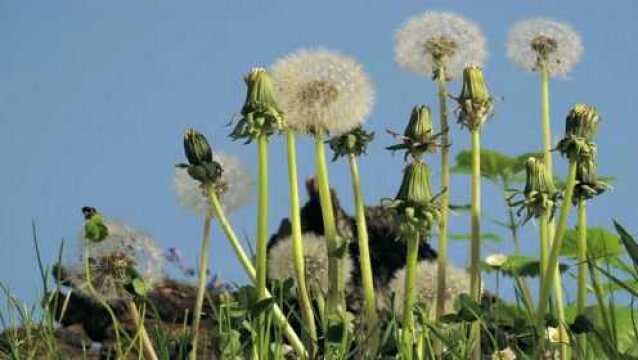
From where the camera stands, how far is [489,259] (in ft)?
16.1

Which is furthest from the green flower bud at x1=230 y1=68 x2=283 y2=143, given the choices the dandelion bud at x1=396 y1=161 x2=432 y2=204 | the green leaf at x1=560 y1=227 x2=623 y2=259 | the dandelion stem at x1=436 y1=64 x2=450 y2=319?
the green leaf at x1=560 y1=227 x2=623 y2=259

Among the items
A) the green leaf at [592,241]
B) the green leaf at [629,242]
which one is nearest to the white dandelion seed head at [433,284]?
the green leaf at [592,241]

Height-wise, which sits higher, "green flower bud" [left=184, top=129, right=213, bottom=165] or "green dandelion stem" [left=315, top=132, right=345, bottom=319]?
"green flower bud" [left=184, top=129, right=213, bottom=165]

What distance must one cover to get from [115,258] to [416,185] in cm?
134

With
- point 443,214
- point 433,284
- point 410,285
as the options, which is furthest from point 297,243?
point 433,284

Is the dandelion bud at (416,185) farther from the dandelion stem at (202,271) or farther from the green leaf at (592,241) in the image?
the green leaf at (592,241)

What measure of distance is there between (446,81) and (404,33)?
0.28m

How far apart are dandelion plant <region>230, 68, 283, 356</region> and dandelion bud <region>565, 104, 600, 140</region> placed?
1140 millimetres

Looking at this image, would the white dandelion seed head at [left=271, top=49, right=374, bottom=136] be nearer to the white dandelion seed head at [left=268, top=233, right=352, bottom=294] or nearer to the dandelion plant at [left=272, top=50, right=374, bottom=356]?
the dandelion plant at [left=272, top=50, right=374, bottom=356]

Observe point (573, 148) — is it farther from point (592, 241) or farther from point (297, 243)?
point (592, 241)

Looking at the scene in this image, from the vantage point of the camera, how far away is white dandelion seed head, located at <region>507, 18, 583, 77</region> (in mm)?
5539

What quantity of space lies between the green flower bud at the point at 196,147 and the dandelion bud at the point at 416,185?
0.78m

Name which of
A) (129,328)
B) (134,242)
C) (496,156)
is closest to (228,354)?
(134,242)

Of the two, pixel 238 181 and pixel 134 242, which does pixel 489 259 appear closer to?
pixel 238 181
